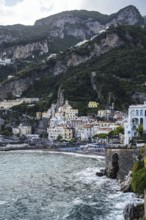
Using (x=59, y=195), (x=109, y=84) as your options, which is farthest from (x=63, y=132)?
(x=59, y=195)

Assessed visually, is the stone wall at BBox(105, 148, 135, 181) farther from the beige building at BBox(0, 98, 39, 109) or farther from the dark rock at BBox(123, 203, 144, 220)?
the beige building at BBox(0, 98, 39, 109)

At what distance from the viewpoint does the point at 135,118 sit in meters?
80.4

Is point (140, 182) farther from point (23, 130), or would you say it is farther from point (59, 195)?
point (23, 130)

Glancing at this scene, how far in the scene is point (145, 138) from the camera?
70.6 m

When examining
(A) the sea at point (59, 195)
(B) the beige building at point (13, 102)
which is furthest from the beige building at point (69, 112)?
(A) the sea at point (59, 195)

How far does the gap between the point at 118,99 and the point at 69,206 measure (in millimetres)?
113192

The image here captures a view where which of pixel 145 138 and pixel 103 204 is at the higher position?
pixel 145 138

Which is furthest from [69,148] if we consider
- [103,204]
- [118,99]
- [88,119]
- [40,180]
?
[103,204]

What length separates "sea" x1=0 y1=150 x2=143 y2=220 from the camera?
41062mm

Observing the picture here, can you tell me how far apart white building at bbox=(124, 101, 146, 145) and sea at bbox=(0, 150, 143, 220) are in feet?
40.8

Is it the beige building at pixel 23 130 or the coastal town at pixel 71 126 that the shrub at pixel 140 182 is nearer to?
the coastal town at pixel 71 126

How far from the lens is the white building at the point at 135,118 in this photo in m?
78.7

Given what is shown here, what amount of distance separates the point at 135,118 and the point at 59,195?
3389 cm

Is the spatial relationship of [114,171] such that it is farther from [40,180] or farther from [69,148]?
[69,148]
